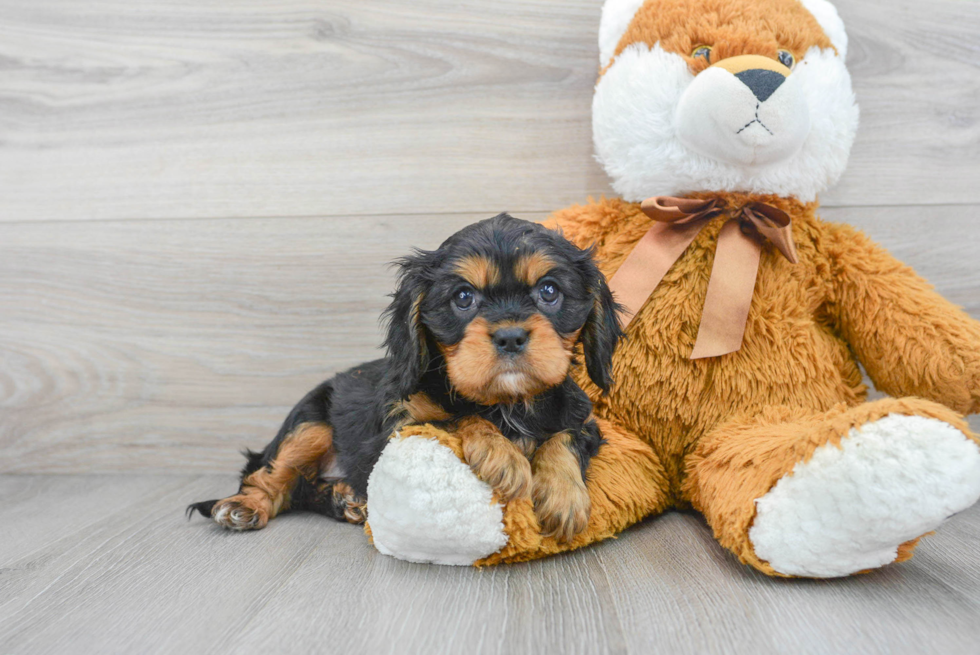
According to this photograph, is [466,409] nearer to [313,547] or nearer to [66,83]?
[313,547]

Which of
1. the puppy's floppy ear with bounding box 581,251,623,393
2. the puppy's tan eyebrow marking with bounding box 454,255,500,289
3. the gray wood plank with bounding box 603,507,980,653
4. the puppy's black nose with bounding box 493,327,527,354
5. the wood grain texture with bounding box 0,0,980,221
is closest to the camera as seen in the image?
the gray wood plank with bounding box 603,507,980,653

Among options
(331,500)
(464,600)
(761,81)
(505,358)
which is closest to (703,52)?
(761,81)

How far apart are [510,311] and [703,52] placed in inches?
34.6

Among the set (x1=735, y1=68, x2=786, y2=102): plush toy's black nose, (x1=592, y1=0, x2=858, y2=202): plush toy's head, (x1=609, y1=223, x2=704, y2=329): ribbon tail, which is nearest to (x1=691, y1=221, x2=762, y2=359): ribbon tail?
(x1=609, y1=223, x2=704, y2=329): ribbon tail

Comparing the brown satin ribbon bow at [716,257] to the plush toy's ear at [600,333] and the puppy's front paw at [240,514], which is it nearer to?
the plush toy's ear at [600,333]

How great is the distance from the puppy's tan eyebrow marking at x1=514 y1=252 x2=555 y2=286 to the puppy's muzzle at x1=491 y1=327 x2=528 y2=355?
166mm

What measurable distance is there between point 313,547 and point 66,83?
189 centimetres

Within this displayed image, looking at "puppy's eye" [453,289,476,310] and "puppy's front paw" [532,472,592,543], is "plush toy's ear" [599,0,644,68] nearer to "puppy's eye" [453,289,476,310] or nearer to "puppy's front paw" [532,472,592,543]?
"puppy's eye" [453,289,476,310]

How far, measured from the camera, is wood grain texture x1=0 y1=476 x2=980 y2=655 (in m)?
1.14

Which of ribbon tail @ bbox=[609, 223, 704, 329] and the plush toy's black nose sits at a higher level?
the plush toy's black nose

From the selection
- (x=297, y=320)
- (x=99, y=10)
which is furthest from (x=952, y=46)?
(x=99, y=10)

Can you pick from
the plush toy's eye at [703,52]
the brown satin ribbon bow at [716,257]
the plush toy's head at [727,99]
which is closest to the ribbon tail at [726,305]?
the brown satin ribbon bow at [716,257]

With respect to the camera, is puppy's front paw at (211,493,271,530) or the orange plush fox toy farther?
puppy's front paw at (211,493,271,530)

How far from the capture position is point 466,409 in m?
1.57
